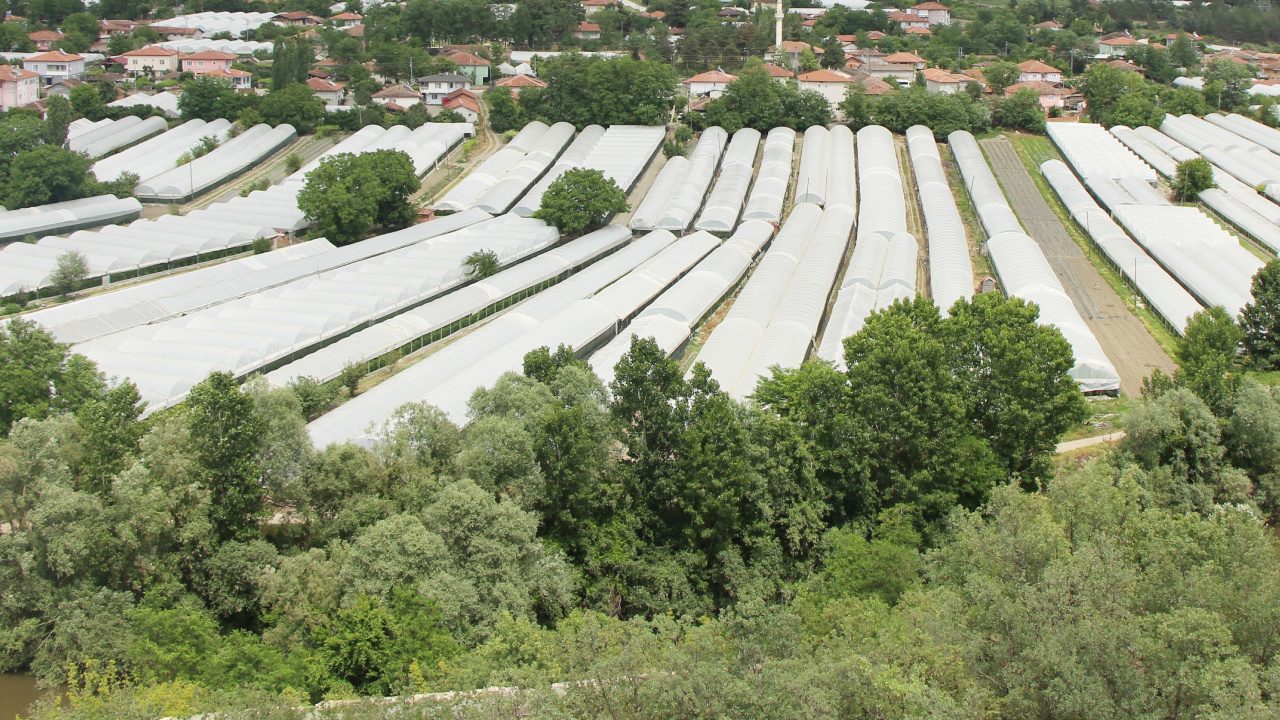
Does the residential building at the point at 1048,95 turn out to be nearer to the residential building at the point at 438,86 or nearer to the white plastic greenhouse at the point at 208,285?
the residential building at the point at 438,86

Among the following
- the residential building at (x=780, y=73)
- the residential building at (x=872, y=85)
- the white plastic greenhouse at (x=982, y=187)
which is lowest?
the white plastic greenhouse at (x=982, y=187)

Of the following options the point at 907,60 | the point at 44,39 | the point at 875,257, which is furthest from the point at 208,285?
the point at 44,39

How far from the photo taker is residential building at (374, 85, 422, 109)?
7381 centimetres

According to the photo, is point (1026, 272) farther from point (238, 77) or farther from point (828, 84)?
point (238, 77)

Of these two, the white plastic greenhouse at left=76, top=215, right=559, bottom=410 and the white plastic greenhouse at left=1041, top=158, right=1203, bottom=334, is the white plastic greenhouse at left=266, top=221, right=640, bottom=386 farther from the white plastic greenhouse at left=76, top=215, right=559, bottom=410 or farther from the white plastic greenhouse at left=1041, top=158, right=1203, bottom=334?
the white plastic greenhouse at left=1041, top=158, right=1203, bottom=334

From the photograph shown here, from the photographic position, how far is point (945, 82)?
7969 cm

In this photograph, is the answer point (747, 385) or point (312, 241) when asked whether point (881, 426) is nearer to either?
point (747, 385)

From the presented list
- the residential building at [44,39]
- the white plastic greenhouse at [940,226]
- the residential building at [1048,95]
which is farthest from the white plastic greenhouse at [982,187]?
the residential building at [44,39]

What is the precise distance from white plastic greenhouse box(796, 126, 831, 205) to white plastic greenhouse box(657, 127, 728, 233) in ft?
15.8

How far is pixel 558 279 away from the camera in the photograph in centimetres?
4494

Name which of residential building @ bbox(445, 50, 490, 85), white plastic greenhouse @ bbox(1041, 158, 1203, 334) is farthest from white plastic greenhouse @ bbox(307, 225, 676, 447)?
residential building @ bbox(445, 50, 490, 85)

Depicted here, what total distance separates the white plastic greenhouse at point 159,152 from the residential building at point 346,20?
129 ft

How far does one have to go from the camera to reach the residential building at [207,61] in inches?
3425

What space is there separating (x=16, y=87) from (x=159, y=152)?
63.6ft
